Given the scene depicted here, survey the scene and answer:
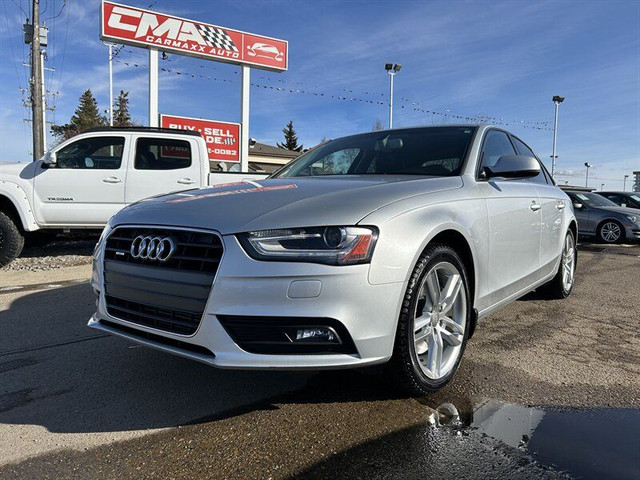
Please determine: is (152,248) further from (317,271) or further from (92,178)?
(92,178)

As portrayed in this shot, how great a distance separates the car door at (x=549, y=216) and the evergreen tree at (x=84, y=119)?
53333mm

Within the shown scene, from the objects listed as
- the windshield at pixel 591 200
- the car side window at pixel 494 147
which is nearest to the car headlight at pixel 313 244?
the car side window at pixel 494 147

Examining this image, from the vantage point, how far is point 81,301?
4914 millimetres

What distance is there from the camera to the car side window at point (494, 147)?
139 inches

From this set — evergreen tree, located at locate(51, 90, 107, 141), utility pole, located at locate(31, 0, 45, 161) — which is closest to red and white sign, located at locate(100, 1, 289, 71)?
utility pole, located at locate(31, 0, 45, 161)

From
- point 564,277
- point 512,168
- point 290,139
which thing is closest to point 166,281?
point 512,168

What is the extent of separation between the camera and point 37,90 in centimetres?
1611

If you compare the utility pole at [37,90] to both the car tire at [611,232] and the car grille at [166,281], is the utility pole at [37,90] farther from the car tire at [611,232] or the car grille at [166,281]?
the car tire at [611,232]

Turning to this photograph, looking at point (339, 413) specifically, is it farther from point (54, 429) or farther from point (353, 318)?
point (54, 429)

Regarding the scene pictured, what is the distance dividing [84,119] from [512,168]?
213ft

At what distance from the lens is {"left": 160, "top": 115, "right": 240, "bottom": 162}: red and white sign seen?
623 inches

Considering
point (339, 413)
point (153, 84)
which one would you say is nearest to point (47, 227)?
point (339, 413)

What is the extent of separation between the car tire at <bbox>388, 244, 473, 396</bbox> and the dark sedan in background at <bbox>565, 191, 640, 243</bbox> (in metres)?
10.2

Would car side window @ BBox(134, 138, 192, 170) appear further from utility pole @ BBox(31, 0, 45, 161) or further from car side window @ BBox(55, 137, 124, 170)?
utility pole @ BBox(31, 0, 45, 161)
